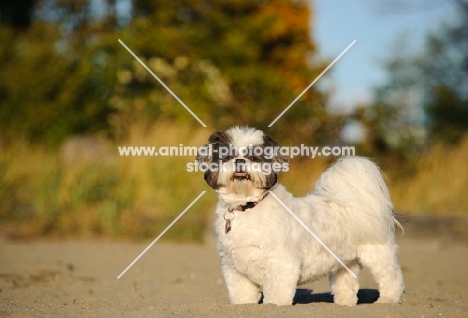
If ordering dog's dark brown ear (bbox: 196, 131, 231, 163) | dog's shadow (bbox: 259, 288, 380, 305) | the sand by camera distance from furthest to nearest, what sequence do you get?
dog's shadow (bbox: 259, 288, 380, 305) < dog's dark brown ear (bbox: 196, 131, 231, 163) < the sand

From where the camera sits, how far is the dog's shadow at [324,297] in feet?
24.8

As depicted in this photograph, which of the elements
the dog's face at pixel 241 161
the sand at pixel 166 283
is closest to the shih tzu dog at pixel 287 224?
the dog's face at pixel 241 161

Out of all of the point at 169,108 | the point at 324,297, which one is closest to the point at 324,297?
the point at 324,297

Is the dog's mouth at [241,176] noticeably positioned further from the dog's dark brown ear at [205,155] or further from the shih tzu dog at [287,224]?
the dog's dark brown ear at [205,155]

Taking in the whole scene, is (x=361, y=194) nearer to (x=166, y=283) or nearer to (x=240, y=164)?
(x=240, y=164)

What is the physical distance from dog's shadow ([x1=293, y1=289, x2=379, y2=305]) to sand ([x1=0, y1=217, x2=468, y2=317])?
0.01 m

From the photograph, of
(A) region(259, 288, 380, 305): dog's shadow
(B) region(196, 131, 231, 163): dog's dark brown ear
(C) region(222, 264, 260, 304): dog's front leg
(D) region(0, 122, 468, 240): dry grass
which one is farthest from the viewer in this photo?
(D) region(0, 122, 468, 240): dry grass

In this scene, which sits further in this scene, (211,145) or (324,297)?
(324,297)

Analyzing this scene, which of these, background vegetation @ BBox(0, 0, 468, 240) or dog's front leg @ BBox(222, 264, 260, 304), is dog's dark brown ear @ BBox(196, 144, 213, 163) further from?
background vegetation @ BBox(0, 0, 468, 240)

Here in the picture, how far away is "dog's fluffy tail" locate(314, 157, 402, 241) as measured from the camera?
6773 mm

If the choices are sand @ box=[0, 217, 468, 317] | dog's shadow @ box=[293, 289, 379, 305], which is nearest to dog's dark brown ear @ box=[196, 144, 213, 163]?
sand @ box=[0, 217, 468, 317]

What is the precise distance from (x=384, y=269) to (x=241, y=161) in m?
Answer: 1.72

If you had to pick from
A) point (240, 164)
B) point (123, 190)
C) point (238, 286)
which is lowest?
point (238, 286)

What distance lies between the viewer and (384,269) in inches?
271
